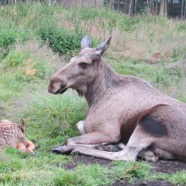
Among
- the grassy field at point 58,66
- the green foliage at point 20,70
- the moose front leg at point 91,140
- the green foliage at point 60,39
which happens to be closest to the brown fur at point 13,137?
the grassy field at point 58,66

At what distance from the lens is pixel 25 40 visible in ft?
55.2

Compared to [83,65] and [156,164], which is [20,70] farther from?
[156,164]

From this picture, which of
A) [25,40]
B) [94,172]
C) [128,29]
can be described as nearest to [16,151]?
[94,172]

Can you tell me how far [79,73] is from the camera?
978 centimetres

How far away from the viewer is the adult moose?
8.79m

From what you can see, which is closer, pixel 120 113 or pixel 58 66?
pixel 120 113

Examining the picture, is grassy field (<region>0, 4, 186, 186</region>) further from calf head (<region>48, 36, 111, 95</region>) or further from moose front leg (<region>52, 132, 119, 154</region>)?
calf head (<region>48, 36, 111, 95</region>)

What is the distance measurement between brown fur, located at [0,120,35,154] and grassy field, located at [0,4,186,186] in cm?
25

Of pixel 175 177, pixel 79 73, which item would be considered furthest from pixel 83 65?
pixel 175 177

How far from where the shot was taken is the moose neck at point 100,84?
9984mm

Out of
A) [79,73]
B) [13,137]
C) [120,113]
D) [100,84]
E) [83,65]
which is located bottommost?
[13,137]

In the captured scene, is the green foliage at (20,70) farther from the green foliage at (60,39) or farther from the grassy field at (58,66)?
the green foliage at (60,39)

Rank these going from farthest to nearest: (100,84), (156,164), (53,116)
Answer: (53,116) < (100,84) < (156,164)

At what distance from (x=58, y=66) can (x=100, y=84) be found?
18.1 ft
